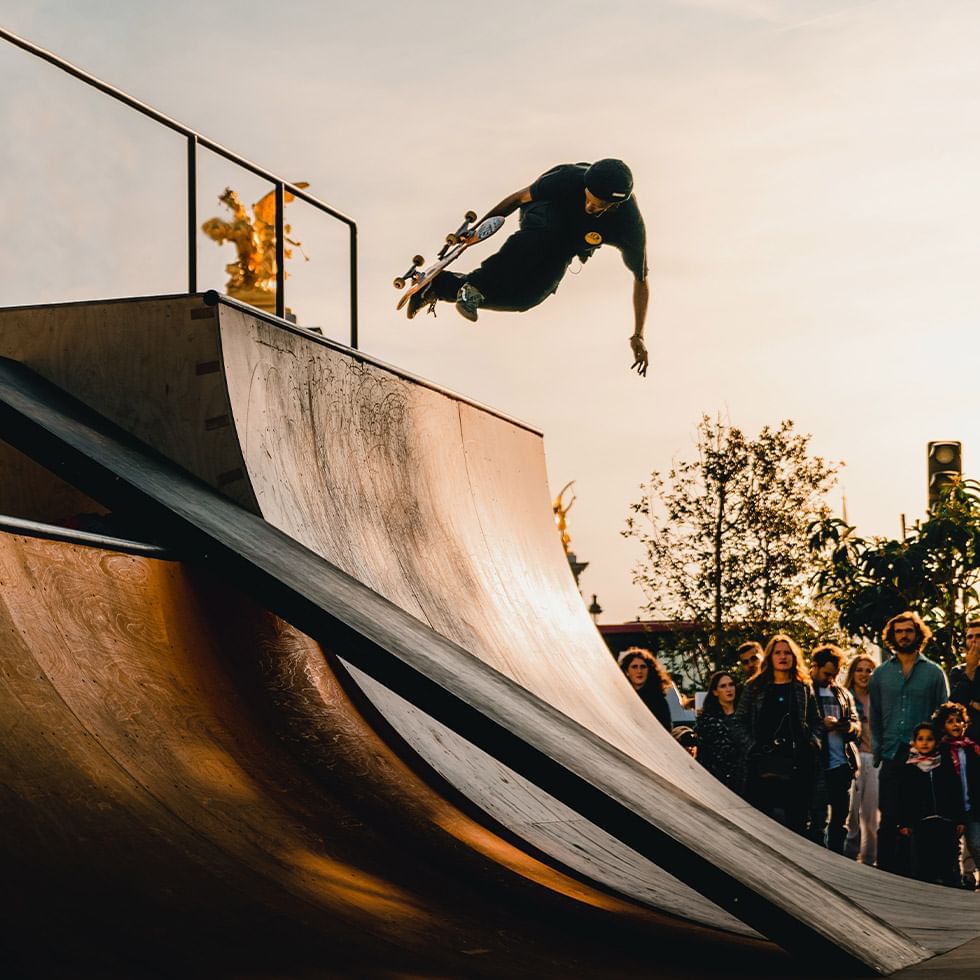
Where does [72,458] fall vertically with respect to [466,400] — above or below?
below

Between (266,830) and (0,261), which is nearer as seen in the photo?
(266,830)

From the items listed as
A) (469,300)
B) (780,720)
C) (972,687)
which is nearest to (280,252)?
(469,300)

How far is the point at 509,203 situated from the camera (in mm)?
10164

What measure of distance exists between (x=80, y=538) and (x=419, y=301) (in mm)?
6542

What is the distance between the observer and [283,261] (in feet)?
25.3

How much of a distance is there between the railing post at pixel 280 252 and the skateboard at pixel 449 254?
92.2 inches

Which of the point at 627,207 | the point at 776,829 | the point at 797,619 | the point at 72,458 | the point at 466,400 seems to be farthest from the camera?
the point at 797,619

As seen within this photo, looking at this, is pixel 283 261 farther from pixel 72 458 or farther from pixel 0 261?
pixel 72 458

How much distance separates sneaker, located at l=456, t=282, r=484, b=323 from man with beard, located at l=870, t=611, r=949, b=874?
13.4 ft

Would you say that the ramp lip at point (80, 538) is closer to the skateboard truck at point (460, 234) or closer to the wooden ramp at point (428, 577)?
the wooden ramp at point (428, 577)

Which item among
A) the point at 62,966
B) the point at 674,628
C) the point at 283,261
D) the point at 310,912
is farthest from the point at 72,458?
the point at 674,628

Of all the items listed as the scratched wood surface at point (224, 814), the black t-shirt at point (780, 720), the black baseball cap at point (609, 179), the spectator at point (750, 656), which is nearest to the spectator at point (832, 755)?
the black t-shirt at point (780, 720)

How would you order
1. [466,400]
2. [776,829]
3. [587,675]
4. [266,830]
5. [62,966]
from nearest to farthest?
[62,966]
[266,830]
[776,829]
[587,675]
[466,400]

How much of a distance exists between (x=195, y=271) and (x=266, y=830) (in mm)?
3635
